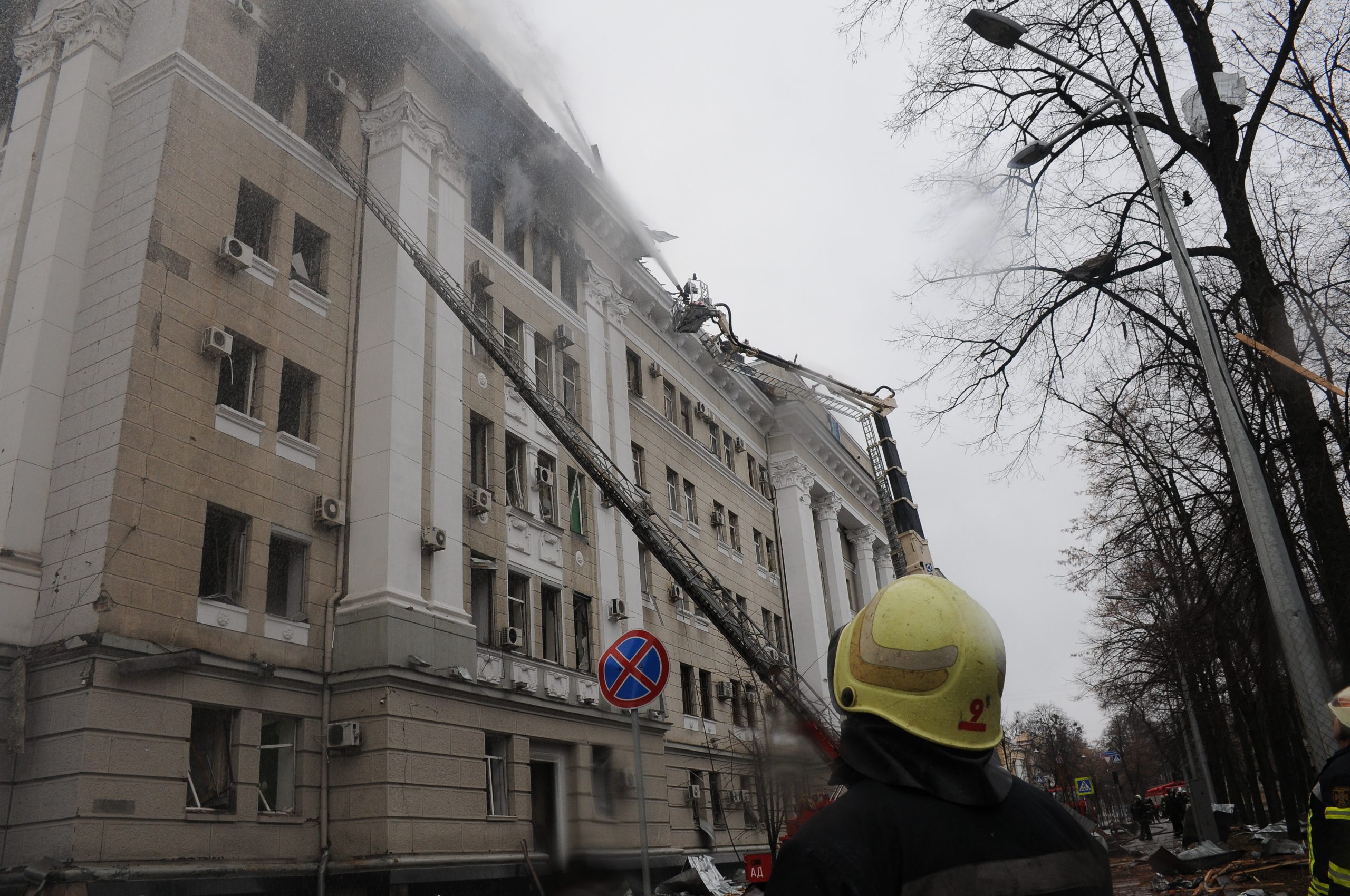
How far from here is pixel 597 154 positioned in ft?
75.9

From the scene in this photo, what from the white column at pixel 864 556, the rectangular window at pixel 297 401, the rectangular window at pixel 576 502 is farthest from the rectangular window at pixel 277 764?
the white column at pixel 864 556

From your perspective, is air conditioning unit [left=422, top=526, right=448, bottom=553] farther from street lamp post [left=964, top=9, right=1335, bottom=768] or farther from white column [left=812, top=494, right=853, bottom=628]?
white column [left=812, top=494, right=853, bottom=628]

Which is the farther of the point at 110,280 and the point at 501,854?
the point at 501,854

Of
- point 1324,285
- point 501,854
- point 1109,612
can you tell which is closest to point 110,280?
point 501,854

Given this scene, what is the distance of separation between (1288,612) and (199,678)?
12.1 metres

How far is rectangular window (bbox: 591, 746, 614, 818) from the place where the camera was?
18250mm

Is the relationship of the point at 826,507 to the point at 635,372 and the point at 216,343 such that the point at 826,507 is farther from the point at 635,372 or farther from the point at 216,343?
the point at 216,343

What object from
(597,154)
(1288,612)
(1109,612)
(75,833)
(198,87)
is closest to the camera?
(1288,612)

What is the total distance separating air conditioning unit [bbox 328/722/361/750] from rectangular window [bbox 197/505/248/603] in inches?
90.6

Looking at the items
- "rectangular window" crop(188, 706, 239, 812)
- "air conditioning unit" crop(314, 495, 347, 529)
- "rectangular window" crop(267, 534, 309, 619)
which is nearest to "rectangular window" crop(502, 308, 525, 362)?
"air conditioning unit" crop(314, 495, 347, 529)

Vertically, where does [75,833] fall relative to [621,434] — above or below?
below

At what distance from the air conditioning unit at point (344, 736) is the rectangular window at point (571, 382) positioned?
9.86m

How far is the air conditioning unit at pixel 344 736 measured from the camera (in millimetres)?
13773

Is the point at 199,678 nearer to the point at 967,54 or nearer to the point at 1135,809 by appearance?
the point at 967,54
